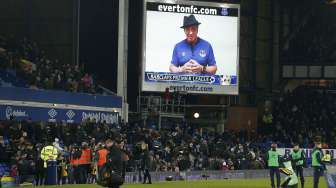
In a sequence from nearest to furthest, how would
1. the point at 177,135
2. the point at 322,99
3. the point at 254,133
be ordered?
→ the point at 177,135 → the point at 254,133 → the point at 322,99

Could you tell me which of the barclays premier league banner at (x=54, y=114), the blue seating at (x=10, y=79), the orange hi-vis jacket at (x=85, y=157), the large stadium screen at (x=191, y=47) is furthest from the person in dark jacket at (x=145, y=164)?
the large stadium screen at (x=191, y=47)

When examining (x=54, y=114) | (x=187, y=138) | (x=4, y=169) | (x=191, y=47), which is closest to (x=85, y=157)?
(x=4, y=169)

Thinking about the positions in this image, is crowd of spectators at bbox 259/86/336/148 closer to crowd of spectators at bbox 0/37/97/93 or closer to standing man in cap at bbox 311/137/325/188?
crowd of spectators at bbox 0/37/97/93

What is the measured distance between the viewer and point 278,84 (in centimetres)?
6756

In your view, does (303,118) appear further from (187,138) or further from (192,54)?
(187,138)

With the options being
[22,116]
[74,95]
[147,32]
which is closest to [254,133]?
[147,32]

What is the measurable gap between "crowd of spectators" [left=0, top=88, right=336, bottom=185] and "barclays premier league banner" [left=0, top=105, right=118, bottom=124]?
1.41 m

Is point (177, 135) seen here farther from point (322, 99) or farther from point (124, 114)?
point (322, 99)

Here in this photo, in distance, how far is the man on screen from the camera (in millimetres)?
53500

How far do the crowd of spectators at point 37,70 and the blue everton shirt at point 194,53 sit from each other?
607 cm

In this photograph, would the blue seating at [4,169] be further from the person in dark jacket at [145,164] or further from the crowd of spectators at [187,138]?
the person in dark jacket at [145,164]

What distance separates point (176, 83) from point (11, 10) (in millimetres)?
11451

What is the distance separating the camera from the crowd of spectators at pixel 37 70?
4372cm

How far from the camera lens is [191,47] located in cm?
5384
